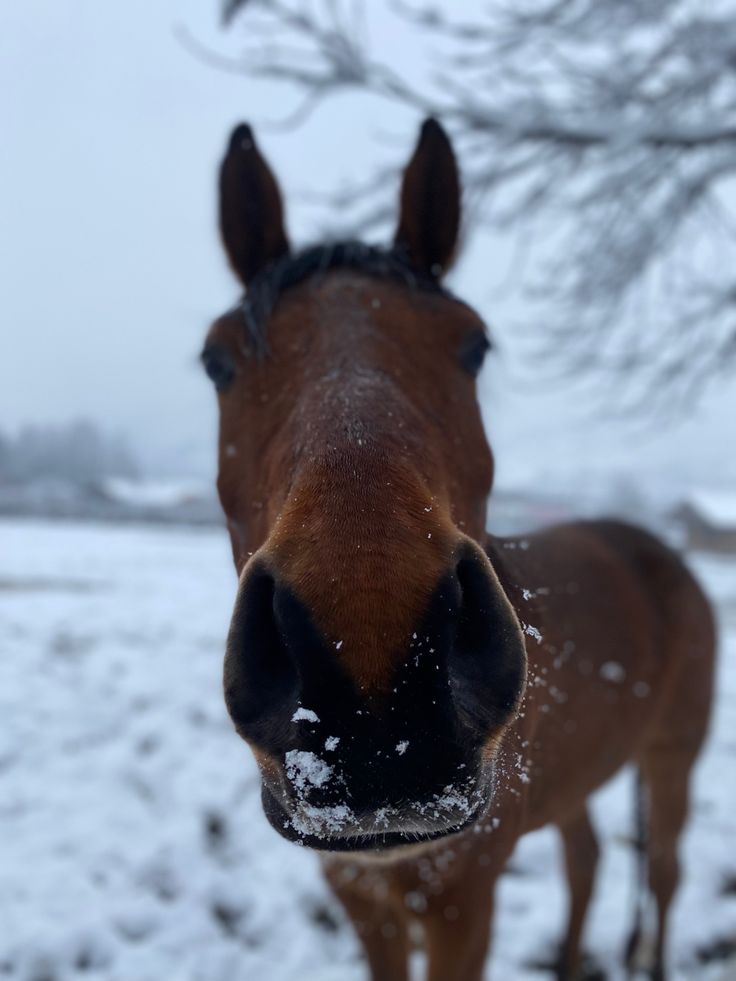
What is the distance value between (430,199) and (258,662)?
1432 millimetres

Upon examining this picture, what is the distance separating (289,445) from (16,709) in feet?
15.4

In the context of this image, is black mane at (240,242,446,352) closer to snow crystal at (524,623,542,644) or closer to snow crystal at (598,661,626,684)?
snow crystal at (524,623,542,644)

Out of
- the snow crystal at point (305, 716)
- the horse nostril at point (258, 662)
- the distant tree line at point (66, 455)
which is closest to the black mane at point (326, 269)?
the horse nostril at point (258, 662)

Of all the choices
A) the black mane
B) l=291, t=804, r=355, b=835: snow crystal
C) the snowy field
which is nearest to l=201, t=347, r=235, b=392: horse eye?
the black mane

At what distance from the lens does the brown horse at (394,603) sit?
0.80 m

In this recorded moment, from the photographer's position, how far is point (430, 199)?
179 cm

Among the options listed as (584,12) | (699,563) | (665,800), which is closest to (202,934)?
(665,800)

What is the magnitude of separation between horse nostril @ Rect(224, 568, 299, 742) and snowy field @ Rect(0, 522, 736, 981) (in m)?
2.71

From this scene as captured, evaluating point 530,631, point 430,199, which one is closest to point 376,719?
point 530,631

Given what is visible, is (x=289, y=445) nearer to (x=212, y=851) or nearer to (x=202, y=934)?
(x=202, y=934)

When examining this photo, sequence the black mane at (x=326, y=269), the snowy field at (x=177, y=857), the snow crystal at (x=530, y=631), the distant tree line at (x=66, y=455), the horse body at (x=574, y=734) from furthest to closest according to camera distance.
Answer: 1. the distant tree line at (x=66, y=455)
2. the snowy field at (x=177, y=857)
3. the black mane at (x=326, y=269)
4. the horse body at (x=574, y=734)
5. the snow crystal at (x=530, y=631)

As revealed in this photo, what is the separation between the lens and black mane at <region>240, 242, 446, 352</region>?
1.60 meters

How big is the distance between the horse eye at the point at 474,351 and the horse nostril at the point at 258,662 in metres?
0.93

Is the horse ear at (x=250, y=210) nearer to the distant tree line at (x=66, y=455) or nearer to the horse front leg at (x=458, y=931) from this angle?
the horse front leg at (x=458, y=931)
